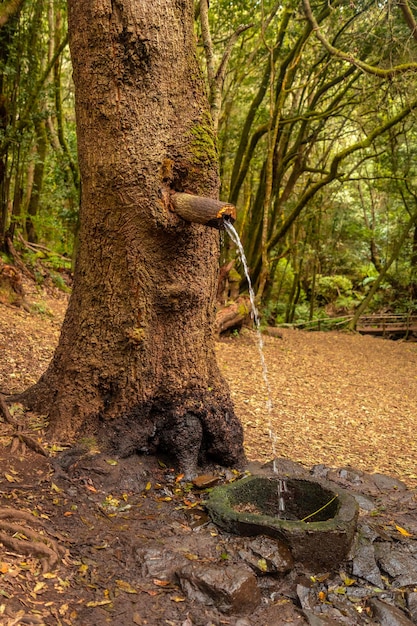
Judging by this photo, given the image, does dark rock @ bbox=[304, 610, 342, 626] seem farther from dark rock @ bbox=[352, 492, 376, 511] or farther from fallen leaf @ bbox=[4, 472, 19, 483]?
fallen leaf @ bbox=[4, 472, 19, 483]

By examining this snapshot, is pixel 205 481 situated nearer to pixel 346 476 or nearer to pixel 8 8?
pixel 346 476

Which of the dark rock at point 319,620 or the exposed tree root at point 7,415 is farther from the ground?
the exposed tree root at point 7,415

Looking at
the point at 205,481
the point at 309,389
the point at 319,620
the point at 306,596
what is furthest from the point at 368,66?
the point at 319,620

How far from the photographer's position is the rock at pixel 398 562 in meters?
3.29

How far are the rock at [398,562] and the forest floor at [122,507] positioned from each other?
762 millimetres

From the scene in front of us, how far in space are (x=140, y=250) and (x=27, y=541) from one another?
1933 mm

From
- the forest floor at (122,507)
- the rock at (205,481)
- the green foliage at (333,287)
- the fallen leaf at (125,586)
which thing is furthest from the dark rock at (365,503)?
the green foliage at (333,287)

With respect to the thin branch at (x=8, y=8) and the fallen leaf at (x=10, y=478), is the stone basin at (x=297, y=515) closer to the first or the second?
the fallen leaf at (x=10, y=478)

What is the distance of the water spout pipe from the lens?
135 inches

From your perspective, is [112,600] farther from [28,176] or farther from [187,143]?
[28,176]

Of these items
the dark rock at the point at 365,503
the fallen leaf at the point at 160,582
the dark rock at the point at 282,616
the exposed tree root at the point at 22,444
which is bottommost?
the dark rock at the point at 282,616

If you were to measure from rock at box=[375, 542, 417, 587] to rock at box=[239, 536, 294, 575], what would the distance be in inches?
25.5

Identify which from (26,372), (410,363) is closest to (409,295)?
(410,363)

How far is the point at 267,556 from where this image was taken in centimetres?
314
